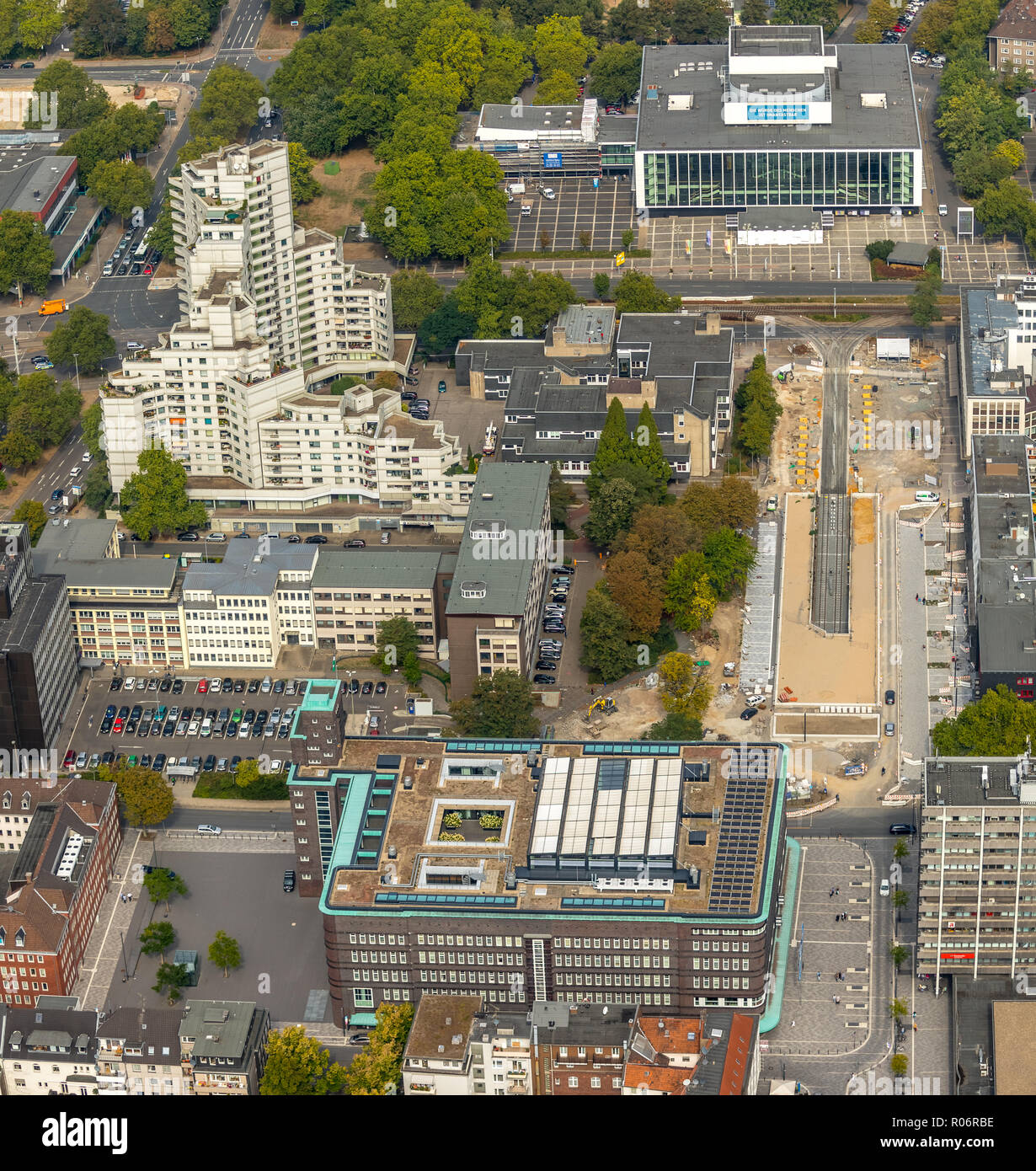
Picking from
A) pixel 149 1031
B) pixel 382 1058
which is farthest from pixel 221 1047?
pixel 382 1058

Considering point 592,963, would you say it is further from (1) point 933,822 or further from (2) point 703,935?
(1) point 933,822

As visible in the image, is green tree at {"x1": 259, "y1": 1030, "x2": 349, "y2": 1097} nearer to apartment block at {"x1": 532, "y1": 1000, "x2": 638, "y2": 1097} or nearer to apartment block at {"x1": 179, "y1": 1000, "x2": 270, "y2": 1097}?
apartment block at {"x1": 179, "y1": 1000, "x2": 270, "y2": 1097}

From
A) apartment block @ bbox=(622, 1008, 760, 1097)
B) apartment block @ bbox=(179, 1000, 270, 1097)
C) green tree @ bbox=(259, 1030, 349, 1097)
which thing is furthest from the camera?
green tree @ bbox=(259, 1030, 349, 1097)

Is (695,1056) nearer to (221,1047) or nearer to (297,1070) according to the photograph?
(297,1070)

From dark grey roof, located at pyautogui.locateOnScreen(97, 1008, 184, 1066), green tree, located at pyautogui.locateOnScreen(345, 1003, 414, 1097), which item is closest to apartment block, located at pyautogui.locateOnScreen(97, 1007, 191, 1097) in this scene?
dark grey roof, located at pyautogui.locateOnScreen(97, 1008, 184, 1066)

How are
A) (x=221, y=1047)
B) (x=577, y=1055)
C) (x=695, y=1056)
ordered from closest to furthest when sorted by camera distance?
(x=695, y=1056)
(x=577, y=1055)
(x=221, y=1047)

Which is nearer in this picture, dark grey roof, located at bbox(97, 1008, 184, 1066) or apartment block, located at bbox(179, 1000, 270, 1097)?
apartment block, located at bbox(179, 1000, 270, 1097)
